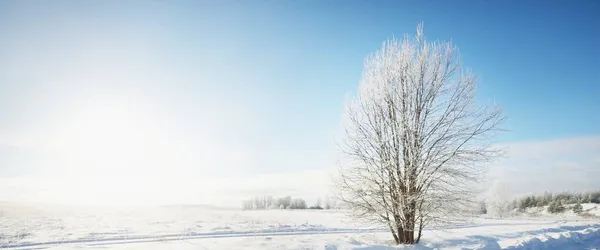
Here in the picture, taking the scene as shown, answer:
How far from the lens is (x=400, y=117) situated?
40.4 ft

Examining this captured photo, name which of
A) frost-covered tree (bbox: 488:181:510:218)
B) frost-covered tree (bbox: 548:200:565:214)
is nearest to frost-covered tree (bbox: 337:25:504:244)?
frost-covered tree (bbox: 488:181:510:218)

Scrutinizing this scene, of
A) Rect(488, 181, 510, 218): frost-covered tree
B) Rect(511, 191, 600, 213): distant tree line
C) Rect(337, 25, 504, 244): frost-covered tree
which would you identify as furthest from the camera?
Rect(511, 191, 600, 213): distant tree line

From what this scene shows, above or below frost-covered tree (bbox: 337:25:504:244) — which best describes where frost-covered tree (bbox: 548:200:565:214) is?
below

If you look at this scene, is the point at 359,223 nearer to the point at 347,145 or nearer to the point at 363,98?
the point at 347,145

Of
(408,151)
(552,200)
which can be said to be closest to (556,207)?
(552,200)

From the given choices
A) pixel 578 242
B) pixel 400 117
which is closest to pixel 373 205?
pixel 400 117

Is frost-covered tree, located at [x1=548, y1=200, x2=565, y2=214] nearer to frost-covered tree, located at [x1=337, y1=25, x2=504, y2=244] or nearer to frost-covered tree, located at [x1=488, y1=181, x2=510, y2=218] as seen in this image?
frost-covered tree, located at [x1=488, y1=181, x2=510, y2=218]

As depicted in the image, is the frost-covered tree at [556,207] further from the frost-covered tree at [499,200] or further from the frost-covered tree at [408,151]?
the frost-covered tree at [408,151]

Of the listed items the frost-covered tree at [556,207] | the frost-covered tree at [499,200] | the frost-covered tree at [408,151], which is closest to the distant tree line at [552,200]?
the frost-covered tree at [556,207]

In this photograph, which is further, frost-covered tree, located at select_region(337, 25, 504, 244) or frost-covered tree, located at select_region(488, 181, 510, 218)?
frost-covered tree, located at select_region(488, 181, 510, 218)

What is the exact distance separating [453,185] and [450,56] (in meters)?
4.47

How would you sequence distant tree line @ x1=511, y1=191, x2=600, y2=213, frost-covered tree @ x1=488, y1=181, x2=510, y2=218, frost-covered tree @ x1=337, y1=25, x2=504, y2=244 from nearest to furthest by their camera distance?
frost-covered tree @ x1=337, y1=25, x2=504, y2=244 → frost-covered tree @ x1=488, y1=181, x2=510, y2=218 → distant tree line @ x1=511, y1=191, x2=600, y2=213

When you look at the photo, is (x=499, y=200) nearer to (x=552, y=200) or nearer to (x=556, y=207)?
(x=556, y=207)

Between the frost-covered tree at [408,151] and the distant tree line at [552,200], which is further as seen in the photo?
the distant tree line at [552,200]
